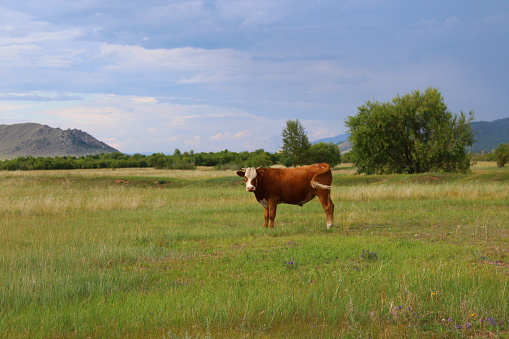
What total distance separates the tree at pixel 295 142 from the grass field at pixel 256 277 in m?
49.6

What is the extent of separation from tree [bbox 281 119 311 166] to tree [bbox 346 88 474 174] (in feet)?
53.8

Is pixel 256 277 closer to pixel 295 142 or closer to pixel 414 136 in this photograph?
pixel 414 136

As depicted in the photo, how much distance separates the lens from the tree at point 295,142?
65875 mm

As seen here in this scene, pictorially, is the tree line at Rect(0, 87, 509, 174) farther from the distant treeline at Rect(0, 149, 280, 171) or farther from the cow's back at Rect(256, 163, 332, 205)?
the cow's back at Rect(256, 163, 332, 205)

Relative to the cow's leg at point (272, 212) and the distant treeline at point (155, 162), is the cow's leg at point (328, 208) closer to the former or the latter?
the cow's leg at point (272, 212)

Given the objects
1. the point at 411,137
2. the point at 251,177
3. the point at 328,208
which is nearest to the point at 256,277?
the point at 251,177

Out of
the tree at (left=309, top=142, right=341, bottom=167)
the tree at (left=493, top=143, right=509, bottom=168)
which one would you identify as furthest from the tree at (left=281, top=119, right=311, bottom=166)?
the tree at (left=493, top=143, right=509, bottom=168)

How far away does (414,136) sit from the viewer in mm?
47781

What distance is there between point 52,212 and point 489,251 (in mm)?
16201

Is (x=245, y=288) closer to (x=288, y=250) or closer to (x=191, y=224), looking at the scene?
(x=288, y=250)

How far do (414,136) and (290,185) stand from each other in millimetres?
37291

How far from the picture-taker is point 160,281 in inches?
298

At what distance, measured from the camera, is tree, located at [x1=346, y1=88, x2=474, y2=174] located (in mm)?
46500

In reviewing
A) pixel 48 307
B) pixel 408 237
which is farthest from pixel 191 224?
pixel 48 307
